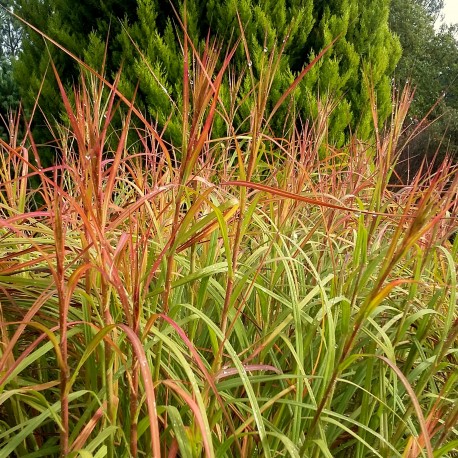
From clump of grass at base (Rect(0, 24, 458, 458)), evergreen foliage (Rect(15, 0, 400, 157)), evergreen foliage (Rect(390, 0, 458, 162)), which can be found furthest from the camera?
evergreen foliage (Rect(390, 0, 458, 162))

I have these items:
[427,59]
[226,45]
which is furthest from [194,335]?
[427,59]

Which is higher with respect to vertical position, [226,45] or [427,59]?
[427,59]

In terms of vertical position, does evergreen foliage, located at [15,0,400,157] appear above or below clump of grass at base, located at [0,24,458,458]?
above

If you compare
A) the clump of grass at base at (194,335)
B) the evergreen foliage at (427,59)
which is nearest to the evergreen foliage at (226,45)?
the clump of grass at base at (194,335)

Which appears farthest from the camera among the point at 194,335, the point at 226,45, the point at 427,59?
the point at 427,59

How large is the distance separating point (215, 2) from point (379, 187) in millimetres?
3808

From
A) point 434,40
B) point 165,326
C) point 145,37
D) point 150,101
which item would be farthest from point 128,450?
point 434,40

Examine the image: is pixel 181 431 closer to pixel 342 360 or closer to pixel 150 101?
pixel 342 360

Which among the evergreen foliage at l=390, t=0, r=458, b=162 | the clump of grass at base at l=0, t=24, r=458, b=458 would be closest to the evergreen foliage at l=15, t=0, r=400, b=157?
the clump of grass at base at l=0, t=24, r=458, b=458

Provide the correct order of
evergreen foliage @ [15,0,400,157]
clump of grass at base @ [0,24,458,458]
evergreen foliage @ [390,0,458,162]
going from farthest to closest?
1. evergreen foliage @ [390,0,458,162]
2. evergreen foliage @ [15,0,400,157]
3. clump of grass at base @ [0,24,458,458]

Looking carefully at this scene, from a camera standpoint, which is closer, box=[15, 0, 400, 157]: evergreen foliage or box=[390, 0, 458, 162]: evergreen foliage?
box=[15, 0, 400, 157]: evergreen foliage

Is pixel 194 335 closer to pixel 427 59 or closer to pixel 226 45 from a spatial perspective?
pixel 226 45

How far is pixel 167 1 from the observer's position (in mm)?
4746

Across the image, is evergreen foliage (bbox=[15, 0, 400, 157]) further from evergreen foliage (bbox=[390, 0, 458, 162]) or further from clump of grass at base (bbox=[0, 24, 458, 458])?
evergreen foliage (bbox=[390, 0, 458, 162])
